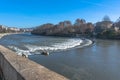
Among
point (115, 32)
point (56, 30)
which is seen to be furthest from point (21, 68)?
point (56, 30)

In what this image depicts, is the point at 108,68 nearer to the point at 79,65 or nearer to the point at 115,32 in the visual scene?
the point at 79,65

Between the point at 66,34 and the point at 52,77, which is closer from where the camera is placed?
the point at 52,77

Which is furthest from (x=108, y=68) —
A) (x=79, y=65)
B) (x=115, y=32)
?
(x=115, y=32)

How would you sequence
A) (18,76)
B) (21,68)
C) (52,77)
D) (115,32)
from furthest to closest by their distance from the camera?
(115,32), (21,68), (18,76), (52,77)

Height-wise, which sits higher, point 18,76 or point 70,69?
point 18,76

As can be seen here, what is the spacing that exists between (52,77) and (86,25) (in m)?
102

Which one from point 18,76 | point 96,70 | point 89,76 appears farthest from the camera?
point 96,70

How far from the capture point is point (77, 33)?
10225 centimetres

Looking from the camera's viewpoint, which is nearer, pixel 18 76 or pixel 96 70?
pixel 18 76

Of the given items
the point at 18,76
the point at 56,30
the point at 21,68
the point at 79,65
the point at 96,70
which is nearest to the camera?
the point at 18,76

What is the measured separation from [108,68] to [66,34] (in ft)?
273

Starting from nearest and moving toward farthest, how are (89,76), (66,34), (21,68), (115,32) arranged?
(21,68)
(89,76)
(115,32)
(66,34)

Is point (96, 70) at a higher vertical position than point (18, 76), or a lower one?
lower

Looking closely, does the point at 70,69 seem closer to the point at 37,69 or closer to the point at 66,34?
the point at 37,69
